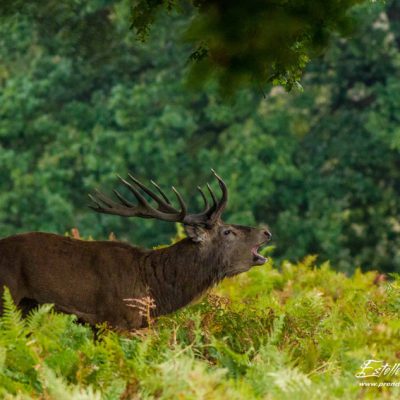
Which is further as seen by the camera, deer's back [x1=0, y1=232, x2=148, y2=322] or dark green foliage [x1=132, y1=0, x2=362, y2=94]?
deer's back [x1=0, y1=232, x2=148, y2=322]

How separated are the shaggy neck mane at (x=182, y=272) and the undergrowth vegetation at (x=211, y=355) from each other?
0.14 m

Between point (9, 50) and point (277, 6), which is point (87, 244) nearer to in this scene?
point (277, 6)

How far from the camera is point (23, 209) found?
31.2 m

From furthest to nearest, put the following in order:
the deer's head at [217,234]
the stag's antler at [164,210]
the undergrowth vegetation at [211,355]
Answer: the deer's head at [217,234] < the stag's antler at [164,210] < the undergrowth vegetation at [211,355]

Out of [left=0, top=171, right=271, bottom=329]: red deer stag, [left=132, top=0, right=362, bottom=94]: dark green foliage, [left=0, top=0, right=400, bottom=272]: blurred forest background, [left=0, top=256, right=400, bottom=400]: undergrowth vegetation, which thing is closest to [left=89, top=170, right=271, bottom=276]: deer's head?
[left=0, top=171, right=271, bottom=329]: red deer stag

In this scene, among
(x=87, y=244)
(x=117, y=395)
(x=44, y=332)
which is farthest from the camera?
(x=87, y=244)

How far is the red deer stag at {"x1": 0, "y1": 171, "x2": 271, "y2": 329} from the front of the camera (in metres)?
9.38

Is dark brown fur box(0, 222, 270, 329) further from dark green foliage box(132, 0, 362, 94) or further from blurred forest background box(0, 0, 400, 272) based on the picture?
blurred forest background box(0, 0, 400, 272)

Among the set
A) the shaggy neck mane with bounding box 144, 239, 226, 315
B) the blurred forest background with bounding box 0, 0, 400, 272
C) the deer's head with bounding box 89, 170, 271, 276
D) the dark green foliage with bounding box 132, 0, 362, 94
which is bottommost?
the blurred forest background with bounding box 0, 0, 400, 272

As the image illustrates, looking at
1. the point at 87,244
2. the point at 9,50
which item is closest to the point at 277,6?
the point at 87,244

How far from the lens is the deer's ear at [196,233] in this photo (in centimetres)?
1026

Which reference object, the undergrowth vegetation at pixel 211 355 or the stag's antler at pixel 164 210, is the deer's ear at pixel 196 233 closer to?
the stag's antler at pixel 164 210

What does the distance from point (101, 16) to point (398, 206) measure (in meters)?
8.60

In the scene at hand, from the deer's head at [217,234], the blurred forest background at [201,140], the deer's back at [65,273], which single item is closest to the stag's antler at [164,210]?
the deer's head at [217,234]
